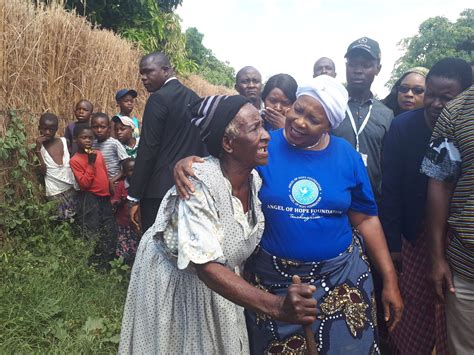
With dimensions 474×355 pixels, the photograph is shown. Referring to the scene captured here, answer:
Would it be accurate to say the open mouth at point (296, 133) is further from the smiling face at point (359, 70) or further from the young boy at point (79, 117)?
the young boy at point (79, 117)

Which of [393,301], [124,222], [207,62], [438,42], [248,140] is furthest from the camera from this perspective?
[207,62]

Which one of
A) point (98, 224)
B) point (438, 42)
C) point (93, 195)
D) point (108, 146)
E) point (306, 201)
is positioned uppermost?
point (438, 42)

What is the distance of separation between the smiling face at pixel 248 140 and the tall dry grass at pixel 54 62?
11.1ft


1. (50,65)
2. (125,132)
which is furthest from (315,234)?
(50,65)

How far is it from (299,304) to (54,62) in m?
4.53

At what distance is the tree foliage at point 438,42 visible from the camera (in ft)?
72.4

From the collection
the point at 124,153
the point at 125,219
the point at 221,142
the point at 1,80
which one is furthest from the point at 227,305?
the point at 1,80

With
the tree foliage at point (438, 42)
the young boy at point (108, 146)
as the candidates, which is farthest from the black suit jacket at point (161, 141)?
the tree foliage at point (438, 42)

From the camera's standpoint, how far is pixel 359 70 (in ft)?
10.5

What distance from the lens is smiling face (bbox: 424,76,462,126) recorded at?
2428mm

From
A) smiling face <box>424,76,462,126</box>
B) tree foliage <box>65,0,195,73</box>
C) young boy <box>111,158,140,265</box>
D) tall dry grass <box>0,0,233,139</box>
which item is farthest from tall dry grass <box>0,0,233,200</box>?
smiling face <box>424,76,462,126</box>

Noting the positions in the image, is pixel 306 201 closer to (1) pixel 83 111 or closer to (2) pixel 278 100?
(2) pixel 278 100

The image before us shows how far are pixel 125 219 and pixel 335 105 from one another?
2965 mm

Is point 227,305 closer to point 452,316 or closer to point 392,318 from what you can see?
point 392,318
